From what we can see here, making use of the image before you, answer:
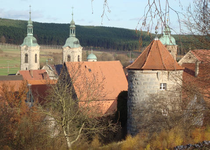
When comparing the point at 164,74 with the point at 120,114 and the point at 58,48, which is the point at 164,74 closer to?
the point at 120,114

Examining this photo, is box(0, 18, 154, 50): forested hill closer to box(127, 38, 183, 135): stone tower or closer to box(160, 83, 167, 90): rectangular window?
box(127, 38, 183, 135): stone tower

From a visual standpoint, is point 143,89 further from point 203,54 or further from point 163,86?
point 203,54

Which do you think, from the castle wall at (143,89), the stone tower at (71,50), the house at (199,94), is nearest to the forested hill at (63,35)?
the stone tower at (71,50)

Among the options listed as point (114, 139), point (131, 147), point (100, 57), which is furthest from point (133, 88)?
point (100, 57)

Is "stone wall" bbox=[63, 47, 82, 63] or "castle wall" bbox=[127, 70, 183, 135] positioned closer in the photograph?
"castle wall" bbox=[127, 70, 183, 135]

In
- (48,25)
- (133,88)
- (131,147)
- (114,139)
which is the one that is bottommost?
(114,139)

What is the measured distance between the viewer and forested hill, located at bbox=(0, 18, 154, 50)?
349 feet

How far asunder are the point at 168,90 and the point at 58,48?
315 ft

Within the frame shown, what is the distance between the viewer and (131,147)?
13578 millimetres

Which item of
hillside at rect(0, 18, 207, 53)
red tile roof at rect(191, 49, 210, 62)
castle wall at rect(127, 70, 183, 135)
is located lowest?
castle wall at rect(127, 70, 183, 135)

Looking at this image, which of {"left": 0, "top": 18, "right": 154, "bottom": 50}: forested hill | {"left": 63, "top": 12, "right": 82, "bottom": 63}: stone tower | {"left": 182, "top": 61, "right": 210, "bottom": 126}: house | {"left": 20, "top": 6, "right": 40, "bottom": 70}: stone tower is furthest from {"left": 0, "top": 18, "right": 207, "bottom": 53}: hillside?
{"left": 182, "top": 61, "right": 210, "bottom": 126}: house

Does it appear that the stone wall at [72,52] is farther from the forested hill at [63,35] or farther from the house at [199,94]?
the house at [199,94]

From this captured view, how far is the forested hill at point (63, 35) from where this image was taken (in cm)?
10650

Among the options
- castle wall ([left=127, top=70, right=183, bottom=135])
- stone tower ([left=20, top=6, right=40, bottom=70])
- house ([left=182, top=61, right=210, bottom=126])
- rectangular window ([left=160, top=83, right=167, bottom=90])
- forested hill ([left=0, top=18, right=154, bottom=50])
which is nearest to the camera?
house ([left=182, top=61, right=210, bottom=126])
